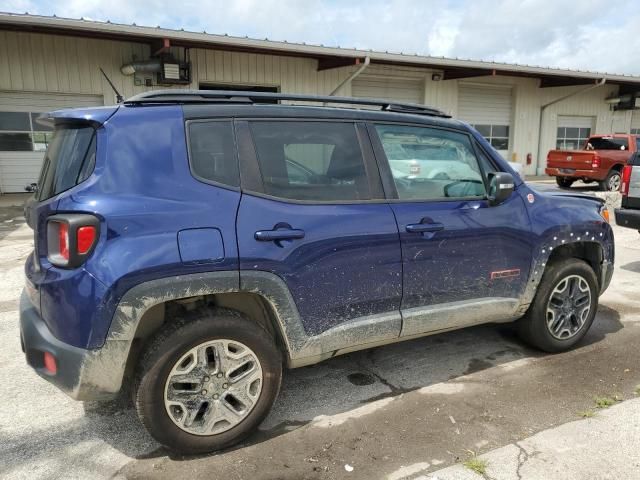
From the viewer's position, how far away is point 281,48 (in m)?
13.0

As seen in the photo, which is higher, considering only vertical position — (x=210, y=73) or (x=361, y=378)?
(x=210, y=73)

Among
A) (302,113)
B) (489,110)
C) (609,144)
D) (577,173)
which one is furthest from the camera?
(489,110)

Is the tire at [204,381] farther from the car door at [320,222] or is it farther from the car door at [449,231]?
the car door at [449,231]

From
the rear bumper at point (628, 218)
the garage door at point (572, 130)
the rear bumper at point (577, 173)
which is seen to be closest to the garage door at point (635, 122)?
the garage door at point (572, 130)

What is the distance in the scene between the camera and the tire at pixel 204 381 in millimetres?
2566

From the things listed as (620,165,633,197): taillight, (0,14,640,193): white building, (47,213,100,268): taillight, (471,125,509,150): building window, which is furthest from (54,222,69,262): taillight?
(471,125,509,150): building window

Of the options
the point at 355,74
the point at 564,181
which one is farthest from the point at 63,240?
the point at 564,181

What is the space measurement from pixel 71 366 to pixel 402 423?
1.85m

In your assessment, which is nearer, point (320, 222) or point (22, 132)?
point (320, 222)

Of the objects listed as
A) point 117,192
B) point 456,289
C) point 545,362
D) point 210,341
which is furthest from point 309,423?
point 545,362

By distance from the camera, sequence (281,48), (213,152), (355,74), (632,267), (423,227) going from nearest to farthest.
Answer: (213,152) < (423,227) < (632,267) < (281,48) < (355,74)

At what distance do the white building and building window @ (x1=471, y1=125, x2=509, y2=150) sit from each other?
38 mm

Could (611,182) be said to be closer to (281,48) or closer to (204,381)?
(281,48)

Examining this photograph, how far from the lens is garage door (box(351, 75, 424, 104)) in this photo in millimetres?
16359
